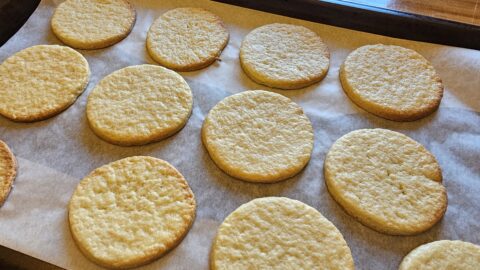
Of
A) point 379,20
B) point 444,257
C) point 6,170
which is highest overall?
point 379,20

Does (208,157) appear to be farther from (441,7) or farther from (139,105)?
(441,7)

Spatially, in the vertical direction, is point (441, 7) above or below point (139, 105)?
above

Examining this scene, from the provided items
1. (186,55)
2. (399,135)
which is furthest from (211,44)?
(399,135)

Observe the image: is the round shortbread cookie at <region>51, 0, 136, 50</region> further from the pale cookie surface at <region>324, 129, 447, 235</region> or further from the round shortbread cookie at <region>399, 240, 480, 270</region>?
the round shortbread cookie at <region>399, 240, 480, 270</region>

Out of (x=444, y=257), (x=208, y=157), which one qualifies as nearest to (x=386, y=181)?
(x=444, y=257)

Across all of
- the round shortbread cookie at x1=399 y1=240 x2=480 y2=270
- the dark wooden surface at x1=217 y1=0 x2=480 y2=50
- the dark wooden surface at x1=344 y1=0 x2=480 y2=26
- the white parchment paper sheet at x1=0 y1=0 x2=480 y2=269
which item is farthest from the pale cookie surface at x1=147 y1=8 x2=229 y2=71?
the round shortbread cookie at x1=399 y1=240 x2=480 y2=270

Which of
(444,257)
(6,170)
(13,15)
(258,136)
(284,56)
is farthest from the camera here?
(13,15)

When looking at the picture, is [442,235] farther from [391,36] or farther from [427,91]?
[391,36]
